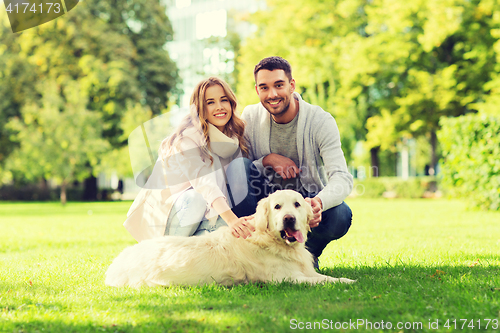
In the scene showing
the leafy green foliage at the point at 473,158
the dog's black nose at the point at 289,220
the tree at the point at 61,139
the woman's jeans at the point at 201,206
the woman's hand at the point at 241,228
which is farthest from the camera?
the tree at the point at 61,139

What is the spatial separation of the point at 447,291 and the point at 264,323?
1.59m

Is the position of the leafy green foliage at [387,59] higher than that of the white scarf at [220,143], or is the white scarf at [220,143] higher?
the leafy green foliage at [387,59]

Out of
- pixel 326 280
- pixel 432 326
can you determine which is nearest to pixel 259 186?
pixel 326 280

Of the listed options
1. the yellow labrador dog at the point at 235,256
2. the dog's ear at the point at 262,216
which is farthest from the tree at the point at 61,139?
the dog's ear at the point at 262,216

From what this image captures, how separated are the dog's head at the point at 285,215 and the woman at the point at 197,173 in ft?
1.05

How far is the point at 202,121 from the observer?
181 inches

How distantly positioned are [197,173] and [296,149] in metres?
1.27

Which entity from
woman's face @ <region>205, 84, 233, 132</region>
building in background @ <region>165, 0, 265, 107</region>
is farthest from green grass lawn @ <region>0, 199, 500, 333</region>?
building in background @ <region>165, 0, 265, 107</region>

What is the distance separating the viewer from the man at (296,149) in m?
4.51

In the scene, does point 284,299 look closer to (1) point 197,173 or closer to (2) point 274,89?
(1) point 197,173

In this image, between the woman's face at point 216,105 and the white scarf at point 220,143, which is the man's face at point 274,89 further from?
the white scarf at point 220,143

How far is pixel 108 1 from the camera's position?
1045 inches

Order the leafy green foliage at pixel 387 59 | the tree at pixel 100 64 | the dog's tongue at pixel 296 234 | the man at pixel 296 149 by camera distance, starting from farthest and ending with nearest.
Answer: the tree at pixel 100 64 < the leafy green foliage at pixel 387 59 < the man at pixel 296 149 < the dog's tongue at pixel 296 234

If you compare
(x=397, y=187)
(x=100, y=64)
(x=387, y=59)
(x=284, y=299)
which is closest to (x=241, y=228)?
(x=284, y=299)
